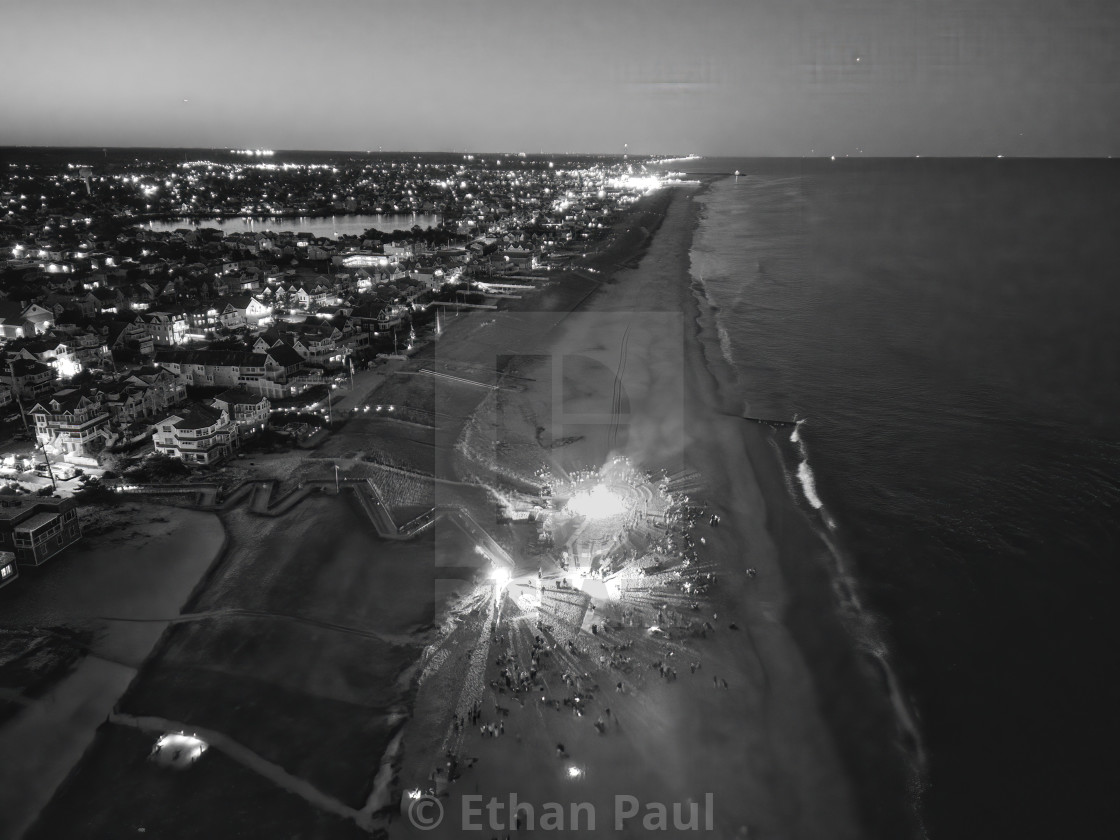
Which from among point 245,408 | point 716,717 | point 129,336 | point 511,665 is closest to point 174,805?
point 511,665

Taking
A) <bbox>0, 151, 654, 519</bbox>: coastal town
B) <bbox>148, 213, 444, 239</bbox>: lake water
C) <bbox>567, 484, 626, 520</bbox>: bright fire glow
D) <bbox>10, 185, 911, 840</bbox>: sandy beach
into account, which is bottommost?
<bbox>148, 213, 444, 239</bbox>: lake water

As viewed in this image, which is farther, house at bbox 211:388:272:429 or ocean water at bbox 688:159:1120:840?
house at bbox 211:388:272:429

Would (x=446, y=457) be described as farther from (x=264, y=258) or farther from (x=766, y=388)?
(x=264, y=258)

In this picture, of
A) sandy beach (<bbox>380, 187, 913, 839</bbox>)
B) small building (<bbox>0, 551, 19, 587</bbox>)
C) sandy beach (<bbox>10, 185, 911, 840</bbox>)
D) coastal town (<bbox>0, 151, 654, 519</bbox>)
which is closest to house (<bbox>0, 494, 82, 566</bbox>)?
small building (<bbox>0, 551, 19, 587</bbox>)

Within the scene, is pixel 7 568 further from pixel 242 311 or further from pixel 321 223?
pixel 321 223

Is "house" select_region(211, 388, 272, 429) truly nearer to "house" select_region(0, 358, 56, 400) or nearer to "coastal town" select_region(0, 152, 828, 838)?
"coastal town" select_region(0, 152, 828, 838)

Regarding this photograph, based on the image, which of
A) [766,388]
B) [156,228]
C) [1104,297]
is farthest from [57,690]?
[156,228]

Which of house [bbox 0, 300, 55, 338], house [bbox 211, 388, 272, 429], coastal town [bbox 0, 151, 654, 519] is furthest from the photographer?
house [bbox 0, 300, 55, 338]
